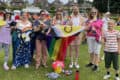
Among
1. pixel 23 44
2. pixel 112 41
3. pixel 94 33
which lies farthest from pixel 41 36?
pixel 112 41

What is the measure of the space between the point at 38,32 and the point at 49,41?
55cm

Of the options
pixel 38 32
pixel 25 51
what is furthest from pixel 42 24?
pixel 25 51

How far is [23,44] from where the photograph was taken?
37.0ft

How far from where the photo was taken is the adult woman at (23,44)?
11.1 m

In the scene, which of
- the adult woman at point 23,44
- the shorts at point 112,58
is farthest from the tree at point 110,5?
the shorts at point 112,58

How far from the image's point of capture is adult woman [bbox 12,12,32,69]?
11.1 metres

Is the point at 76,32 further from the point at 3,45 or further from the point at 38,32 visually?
the point at 3,45

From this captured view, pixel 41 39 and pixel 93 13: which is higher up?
pixel 93 13

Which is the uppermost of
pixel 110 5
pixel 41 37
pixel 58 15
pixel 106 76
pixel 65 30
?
pixel 58 15

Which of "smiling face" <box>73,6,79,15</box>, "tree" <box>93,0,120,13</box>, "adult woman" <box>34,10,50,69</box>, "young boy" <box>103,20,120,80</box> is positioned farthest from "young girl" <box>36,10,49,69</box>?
"tree" <box>93,0,120,13</box>

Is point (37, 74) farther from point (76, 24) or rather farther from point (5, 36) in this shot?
point (76, 24)

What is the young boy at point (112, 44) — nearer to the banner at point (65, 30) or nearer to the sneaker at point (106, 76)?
the sneaker at point (106, 76)

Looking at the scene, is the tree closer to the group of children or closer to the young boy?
the group of children

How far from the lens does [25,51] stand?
11.4 meters
